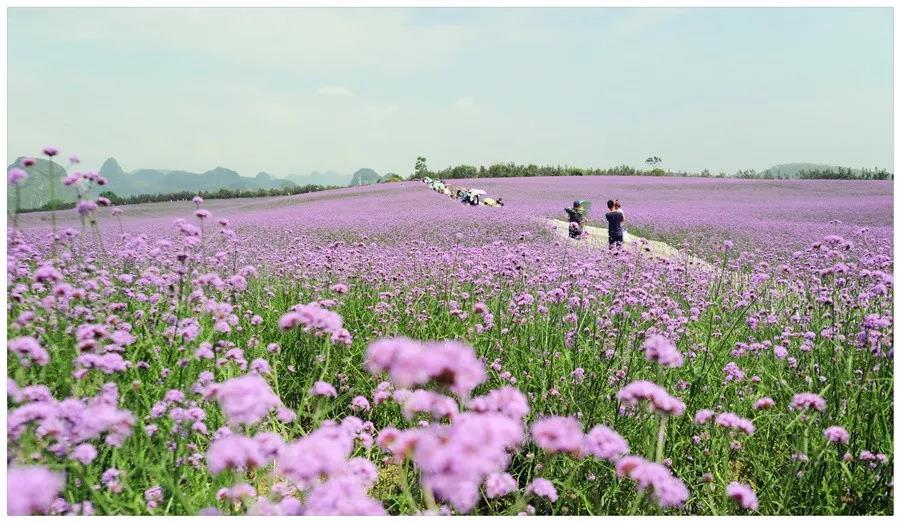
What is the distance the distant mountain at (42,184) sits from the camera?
237cm

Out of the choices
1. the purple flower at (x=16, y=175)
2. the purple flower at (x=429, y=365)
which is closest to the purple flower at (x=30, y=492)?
the purple flower at (x=429, y=365)

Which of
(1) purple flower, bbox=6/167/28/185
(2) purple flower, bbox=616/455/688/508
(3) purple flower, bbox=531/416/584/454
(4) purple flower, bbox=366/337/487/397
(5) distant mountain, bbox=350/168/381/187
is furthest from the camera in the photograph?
(5) distant mountain, bbox=350/168/381/187

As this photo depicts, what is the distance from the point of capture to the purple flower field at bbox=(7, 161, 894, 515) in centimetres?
115

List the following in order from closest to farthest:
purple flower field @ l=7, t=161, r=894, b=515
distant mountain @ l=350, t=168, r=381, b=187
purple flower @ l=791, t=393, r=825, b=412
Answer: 1. purple flower field @ l=7, t=161, r=894, b=515
2. purple flower @ l=791, t=393, r=825, b=412
3. distant mountain @ l=350, t=168, r=381, b=187

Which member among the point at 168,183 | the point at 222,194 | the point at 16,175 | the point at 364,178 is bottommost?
the point at 16,175

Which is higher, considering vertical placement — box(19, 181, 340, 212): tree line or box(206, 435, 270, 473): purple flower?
box(19, 181, 340, 212): tree line

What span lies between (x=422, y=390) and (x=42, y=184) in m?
1.91

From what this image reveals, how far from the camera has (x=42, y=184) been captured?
2488mm

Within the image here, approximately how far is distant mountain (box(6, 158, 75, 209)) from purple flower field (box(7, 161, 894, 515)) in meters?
0.09

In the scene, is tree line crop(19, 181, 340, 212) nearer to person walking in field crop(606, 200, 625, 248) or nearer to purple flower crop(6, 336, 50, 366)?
person walking in field crop(606, 200, 625, 248)

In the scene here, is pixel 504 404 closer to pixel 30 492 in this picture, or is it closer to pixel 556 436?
pixel 556 436

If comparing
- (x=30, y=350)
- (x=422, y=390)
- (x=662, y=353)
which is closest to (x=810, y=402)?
(x=662, y=353)

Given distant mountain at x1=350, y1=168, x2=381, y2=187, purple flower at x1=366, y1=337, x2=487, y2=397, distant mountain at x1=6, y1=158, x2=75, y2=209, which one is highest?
distant mountain at x1=350, y1=168, x2=381, y2=187

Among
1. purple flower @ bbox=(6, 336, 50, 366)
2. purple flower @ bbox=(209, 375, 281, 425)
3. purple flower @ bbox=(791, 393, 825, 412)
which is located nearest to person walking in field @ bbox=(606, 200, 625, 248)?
purple flower @ bbox=(791, 393, 825, 412)
